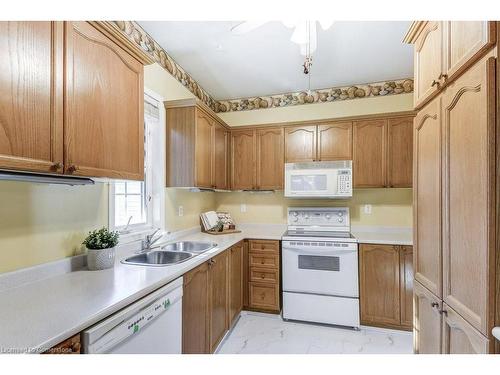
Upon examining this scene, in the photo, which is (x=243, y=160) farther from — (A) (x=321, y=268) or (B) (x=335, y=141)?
(A) (x=321, y=268)

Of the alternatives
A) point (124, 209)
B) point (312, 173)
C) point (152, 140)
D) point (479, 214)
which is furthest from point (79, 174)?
point (312, 173)

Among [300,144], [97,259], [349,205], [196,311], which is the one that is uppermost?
[300,144]

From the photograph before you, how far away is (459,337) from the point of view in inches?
39.2

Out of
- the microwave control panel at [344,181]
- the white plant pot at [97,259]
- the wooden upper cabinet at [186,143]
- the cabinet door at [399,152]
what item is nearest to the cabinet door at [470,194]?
the microwave control panel at [344,181]

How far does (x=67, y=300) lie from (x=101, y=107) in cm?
91

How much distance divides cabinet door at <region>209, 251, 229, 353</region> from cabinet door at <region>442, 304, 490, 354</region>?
1.41 metres

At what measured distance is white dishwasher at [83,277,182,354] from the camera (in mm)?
911

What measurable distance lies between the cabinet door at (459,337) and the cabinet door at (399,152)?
1.82 metres

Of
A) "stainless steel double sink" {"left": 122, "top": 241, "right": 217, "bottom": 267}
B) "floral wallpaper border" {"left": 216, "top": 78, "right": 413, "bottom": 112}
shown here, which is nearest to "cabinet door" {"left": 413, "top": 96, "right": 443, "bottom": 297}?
"stainless steel double sink" {"left": 122, "top": 241, "right": 217, "bottom": 267}

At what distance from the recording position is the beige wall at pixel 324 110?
9.50ft

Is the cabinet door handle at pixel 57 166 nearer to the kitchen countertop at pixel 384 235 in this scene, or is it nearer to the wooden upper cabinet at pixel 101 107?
the wooden upper cabinet at pixel 101 107

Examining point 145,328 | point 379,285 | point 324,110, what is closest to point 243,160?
point 324,110

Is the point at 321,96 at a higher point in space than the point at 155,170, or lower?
higher

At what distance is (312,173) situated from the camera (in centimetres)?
277
